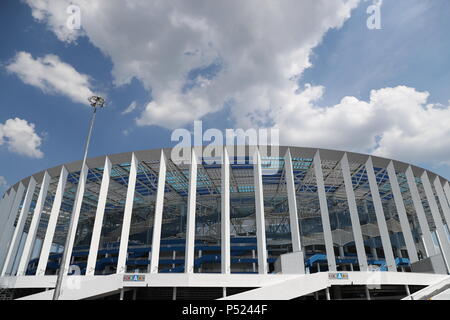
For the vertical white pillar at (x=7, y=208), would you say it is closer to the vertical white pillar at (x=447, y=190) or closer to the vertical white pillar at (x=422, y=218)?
the vertical white pillar at (x=422, y=218)

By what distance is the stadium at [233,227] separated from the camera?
18766 millimetres

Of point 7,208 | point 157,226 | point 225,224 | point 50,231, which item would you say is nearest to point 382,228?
point 225,224

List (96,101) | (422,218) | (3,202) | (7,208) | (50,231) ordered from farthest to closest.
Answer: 1. (3,202)
2. (7,208)
3. (422,218)
4. (50,231)
5. (96,101)

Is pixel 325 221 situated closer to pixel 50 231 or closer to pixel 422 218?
pixel 422 218

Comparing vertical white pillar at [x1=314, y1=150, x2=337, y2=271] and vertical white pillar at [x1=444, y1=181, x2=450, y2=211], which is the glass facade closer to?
vertical white pillar at [x1=444, y1=181, x2=450, y2=211]

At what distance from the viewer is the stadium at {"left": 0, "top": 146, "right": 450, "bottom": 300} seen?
18.8 metres

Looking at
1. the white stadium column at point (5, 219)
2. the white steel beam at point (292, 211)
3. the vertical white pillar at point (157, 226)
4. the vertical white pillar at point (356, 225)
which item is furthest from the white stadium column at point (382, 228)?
the white stadium column at point (5, 219)

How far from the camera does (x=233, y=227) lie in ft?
146

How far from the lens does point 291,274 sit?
769 inches

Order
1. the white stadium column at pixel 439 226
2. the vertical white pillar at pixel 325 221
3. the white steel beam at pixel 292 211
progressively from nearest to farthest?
1. the white steel beam at pixel 292 211
2. the vertical white pillar at pixel 325 221
3. the white stadium column at pixel 439 226

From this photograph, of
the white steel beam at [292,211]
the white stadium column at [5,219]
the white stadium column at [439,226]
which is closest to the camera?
the white steel beam at [292,211]
